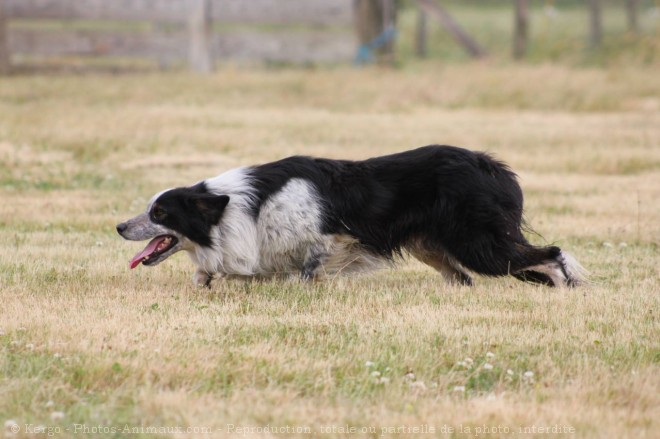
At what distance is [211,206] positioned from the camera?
7.36 m

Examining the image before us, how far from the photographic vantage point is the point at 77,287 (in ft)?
24.1

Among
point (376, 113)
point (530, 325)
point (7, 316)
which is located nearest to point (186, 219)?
point (7, 316)

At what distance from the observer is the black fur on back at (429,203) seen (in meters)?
7.31

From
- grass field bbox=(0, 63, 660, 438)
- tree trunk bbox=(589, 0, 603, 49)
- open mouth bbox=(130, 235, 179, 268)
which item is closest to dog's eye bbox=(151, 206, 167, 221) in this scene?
open mouth bbox=(130, 235, 179, 268)

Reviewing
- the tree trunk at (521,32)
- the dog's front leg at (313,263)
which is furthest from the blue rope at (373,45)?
the dog's front leg at (313,263)

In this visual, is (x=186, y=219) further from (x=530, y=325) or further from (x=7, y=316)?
(x=530, y=325)

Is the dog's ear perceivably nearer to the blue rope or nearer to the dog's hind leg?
the dog's hind leg

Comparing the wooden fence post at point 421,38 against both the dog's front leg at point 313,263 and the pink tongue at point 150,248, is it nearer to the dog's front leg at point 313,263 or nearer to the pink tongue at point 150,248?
the dog's front leg at point 313,263

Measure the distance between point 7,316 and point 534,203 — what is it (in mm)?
6900

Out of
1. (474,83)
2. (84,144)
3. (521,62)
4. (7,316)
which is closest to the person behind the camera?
(7,316)

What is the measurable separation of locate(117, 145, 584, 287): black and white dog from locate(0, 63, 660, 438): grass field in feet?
0.72

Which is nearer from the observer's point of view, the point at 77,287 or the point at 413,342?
the point at 413,342

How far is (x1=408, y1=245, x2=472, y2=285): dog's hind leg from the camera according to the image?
25.3ft

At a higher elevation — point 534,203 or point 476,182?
point 476,182
